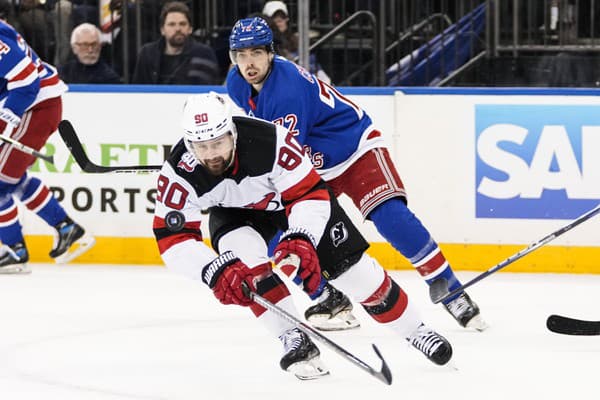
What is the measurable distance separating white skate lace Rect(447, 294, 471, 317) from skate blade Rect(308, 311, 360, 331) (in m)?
0.38

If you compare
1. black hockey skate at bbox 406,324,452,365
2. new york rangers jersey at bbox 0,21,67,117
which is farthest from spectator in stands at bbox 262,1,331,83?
black hockey skate at bbox 406,324,452,365

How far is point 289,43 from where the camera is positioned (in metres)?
7.10

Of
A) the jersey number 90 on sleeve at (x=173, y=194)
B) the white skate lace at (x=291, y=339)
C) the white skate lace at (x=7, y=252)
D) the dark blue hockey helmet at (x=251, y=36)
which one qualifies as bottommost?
the white skate lace at (x=7, y=252)

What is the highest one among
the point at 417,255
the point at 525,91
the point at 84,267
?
the point at 525,91

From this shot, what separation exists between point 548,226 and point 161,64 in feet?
7.31

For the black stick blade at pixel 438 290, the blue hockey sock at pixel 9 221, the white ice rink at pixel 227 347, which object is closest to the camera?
the white ice rink at pixel 227 347

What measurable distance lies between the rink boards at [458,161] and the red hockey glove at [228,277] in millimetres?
2721

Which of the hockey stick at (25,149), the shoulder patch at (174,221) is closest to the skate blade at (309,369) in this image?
the shoulder patch at (174,221)

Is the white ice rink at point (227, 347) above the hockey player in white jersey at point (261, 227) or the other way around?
the other way around

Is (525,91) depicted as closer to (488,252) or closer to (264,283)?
(488,252)

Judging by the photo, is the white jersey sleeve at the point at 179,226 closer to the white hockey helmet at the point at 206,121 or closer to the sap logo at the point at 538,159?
the white hockey helmet at the point at 206,121

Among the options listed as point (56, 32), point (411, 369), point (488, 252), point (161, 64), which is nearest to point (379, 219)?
point (411, 369)

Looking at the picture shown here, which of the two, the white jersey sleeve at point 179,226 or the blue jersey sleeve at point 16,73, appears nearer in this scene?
the white jersey sleeve at point 179,226

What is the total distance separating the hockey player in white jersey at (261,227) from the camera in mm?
3799
